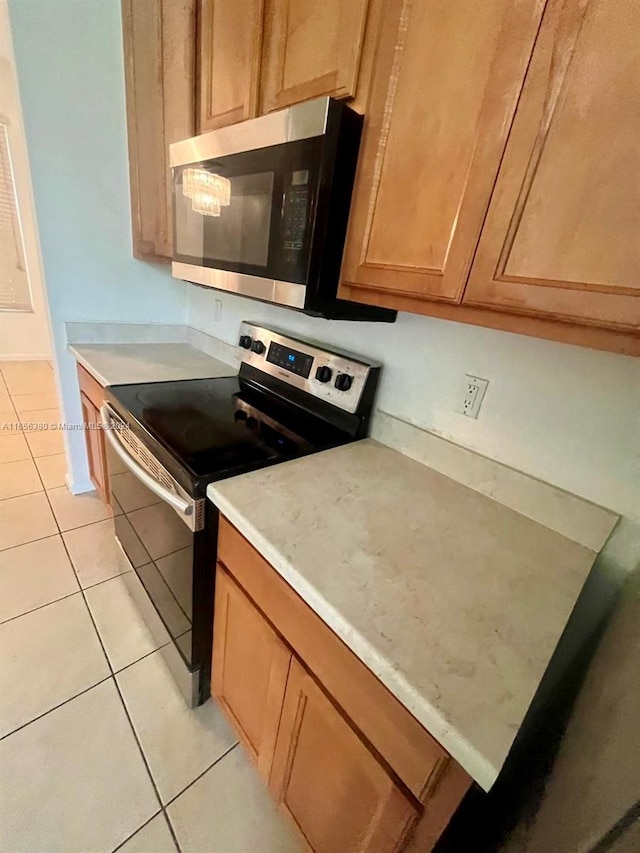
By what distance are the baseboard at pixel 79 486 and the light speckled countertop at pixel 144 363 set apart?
779 mm

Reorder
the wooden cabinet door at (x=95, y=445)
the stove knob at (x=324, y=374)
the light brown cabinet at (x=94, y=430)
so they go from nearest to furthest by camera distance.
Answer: the stove knob at (x=324, y=374), the light brown cabinet at (x=94, y=430), the wooden cabinet door at (x=95, y=445)

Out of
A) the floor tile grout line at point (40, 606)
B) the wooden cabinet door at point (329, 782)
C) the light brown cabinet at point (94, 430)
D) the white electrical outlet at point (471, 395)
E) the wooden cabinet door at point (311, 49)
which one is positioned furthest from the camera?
the light brown cabinet at point (94, 430)

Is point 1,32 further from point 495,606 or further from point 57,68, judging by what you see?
point 495,606

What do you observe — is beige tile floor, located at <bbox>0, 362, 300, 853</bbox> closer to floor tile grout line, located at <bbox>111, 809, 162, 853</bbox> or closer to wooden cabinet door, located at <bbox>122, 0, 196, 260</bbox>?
floor tile grout line, located at <bbox>111, 809, 162, 853</bbox>

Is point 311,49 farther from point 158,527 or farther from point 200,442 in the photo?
point 158,527

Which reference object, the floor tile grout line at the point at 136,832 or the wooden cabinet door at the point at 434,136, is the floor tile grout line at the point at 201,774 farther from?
the wooden cabinet door at the point at 434,136

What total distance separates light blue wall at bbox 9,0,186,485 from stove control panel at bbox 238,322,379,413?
0.84 m

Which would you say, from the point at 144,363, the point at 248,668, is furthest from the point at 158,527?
the point at 144,363

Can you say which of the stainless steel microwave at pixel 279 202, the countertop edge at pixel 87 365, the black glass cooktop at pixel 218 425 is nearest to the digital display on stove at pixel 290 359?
the black glass cooktop at pixel 218 425

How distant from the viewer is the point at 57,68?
1516mm

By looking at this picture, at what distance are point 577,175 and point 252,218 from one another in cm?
79

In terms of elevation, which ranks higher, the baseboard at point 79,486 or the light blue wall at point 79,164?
the light blue wall at point 79,164

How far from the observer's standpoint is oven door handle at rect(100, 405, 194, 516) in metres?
0.90

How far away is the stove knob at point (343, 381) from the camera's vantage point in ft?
3.98
